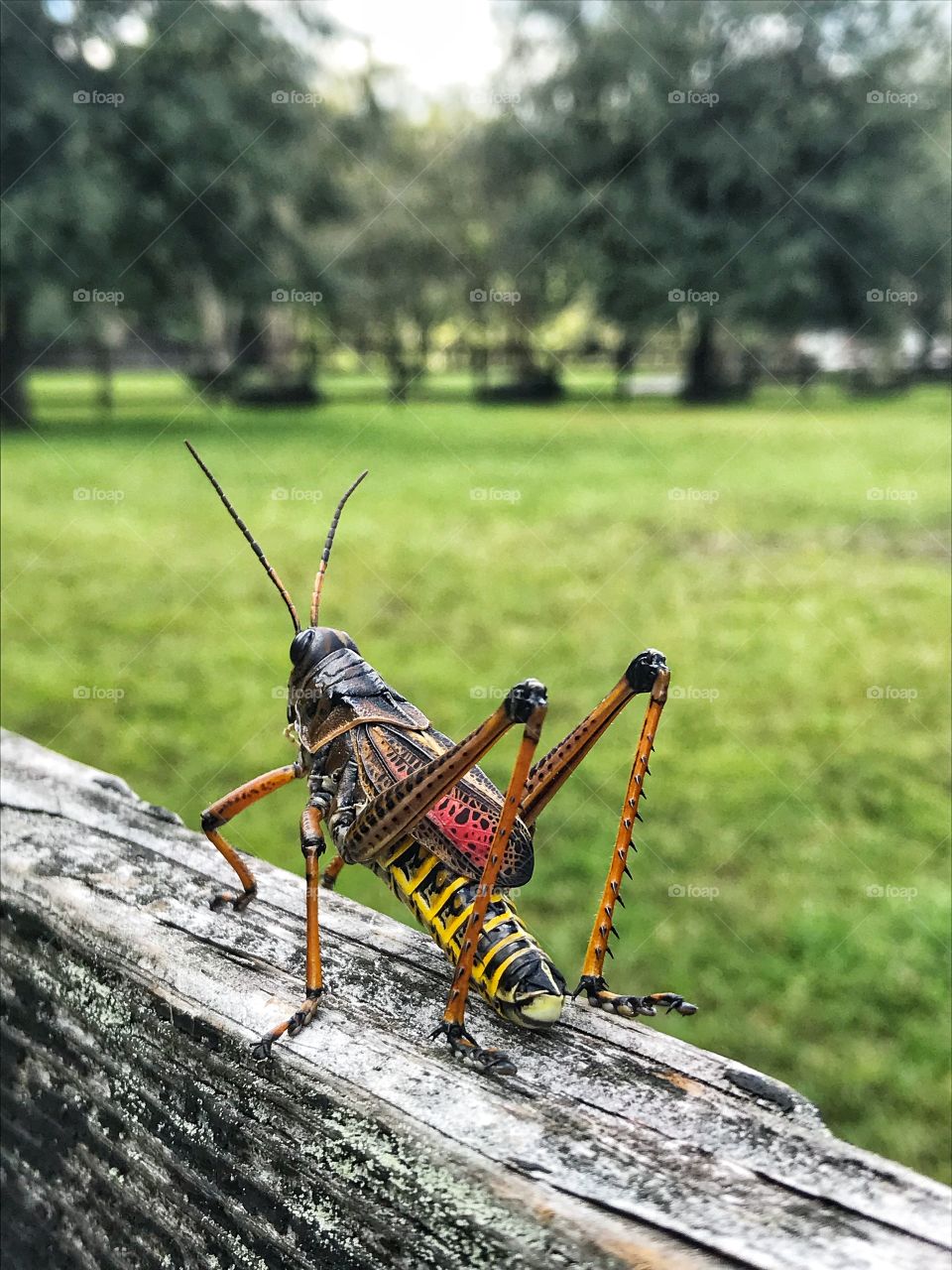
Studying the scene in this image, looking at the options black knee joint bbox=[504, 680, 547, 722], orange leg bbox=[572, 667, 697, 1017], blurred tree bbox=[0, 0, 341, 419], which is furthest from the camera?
blurred tree bbox=[0, 0, 341, 419]

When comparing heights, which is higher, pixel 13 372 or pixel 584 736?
pixel 13 372

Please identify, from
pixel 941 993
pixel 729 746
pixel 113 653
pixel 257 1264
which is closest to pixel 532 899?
pixel 941 993

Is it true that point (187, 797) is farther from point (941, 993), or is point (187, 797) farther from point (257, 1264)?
point (257, 1264)

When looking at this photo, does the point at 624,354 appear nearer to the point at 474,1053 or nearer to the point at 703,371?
the point at 703,371

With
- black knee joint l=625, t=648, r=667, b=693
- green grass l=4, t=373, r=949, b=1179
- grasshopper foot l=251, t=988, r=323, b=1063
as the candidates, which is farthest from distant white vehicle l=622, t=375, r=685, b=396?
grasshopper foot l=251, t=988, r=323, b=1063

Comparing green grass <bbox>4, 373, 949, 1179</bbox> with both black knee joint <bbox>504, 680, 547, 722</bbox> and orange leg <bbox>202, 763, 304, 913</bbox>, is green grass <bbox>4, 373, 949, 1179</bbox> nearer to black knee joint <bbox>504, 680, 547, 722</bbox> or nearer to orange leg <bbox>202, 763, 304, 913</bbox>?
orange leg <bbox>202, 763, 304, 913</bbox>

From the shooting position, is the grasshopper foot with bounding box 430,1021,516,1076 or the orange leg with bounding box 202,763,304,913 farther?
the orange leg with bounding box 202,763,304,913

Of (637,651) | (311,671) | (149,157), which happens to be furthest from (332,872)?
(149,157)
